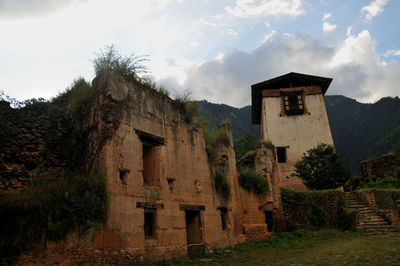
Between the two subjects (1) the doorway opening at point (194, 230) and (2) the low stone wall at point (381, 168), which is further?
(2) the low stone wall at point (381, 168)

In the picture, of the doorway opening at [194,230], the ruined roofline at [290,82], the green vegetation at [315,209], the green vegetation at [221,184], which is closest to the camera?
the doorway opening at [194,230]

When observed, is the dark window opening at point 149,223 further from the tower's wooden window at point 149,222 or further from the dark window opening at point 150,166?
the dark window opening at point 150,166

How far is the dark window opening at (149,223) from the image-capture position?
1003 centimetres

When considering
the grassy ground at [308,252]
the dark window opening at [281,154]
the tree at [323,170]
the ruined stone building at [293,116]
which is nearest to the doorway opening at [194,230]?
the grassy ground at [308,252]

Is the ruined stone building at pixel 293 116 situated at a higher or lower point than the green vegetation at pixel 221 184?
higher


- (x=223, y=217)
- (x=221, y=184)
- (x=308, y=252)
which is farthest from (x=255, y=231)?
(x=308, y=252)

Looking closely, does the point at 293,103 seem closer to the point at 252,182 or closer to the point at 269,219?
the point at 269,219

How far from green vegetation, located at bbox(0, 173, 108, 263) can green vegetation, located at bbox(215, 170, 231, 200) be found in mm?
5894

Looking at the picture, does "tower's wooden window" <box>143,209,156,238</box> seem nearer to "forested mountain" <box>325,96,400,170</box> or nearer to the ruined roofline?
the ruined roofline

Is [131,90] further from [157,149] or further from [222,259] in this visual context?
[222,259]

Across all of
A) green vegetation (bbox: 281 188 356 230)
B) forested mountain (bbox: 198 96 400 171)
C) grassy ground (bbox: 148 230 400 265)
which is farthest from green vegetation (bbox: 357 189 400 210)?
forested mountain (bbox: 198 96 400 171)

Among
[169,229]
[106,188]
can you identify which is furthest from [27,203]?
[169,229]

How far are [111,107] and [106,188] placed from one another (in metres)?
2.49

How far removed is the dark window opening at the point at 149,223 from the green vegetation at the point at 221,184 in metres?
3.91
